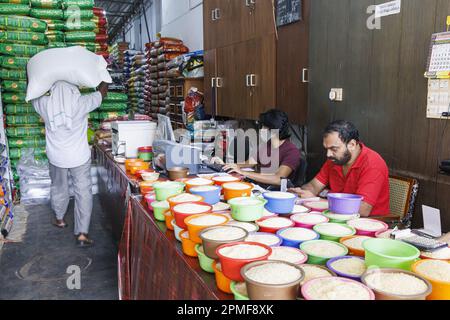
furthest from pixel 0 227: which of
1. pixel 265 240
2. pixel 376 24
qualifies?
pixel 376 24

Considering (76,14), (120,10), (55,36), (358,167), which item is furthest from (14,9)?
(120,10)

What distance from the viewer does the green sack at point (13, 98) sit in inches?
220

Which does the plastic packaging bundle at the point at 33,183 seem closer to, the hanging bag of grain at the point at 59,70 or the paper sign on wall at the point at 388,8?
the hanging bag of grain at the point at 59,70

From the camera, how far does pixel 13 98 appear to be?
18.4 feet

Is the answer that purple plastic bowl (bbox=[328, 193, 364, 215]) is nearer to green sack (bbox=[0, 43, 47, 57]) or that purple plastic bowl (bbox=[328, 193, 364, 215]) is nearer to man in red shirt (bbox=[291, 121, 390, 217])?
man in red shirt (bbox=[291, 121, 390, 217])

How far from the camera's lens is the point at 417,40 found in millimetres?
2461

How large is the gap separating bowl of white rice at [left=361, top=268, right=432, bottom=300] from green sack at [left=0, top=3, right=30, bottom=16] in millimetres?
5835

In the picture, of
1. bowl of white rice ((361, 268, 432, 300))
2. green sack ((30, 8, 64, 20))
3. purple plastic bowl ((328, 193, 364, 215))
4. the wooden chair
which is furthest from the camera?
green sack ((30, 8, 64, 20))

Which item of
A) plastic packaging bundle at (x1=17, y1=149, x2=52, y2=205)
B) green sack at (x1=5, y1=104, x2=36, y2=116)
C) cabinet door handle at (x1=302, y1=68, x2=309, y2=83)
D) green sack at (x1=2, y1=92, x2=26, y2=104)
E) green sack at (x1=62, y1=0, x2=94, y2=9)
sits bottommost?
plastic packaging bundle at (x1=17, y1=149, x2=52, y2=205)

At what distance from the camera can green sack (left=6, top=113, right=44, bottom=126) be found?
5676 mm

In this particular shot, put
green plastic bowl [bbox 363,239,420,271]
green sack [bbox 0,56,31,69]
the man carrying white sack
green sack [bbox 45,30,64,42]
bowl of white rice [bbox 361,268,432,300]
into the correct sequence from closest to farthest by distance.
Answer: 1. bowl of white rice [bbox 361,268,432,300]
2. green plastic bowl [bbox 363,239,420,271]
3. the man carrying white sack
4. green sack [bbox 0,56,31,69]
5. green sack [bbox 45,30,64,42]

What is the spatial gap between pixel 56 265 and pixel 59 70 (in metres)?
1.71

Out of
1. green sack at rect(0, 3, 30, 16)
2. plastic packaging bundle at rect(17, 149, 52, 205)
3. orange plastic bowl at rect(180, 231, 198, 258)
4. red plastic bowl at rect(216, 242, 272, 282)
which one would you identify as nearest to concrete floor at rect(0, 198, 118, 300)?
plastic packaging bundle at rect(17, 149, 52, 205)
